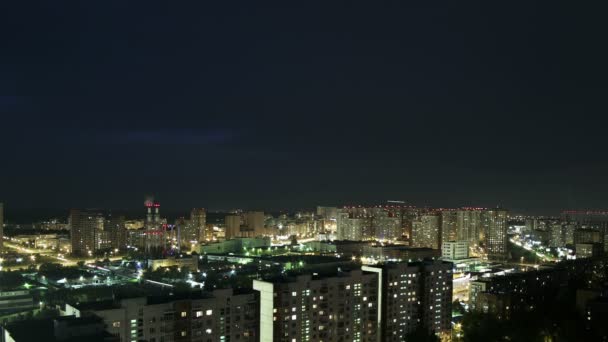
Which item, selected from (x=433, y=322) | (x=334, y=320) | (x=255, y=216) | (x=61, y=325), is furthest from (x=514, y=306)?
(x=255, y=216)

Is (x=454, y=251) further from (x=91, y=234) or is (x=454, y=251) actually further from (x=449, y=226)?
(x=91, y=234)

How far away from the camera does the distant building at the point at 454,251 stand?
64.4ft

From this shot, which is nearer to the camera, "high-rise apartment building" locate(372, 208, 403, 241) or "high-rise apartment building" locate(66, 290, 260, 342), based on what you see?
"high-rise apartment building" locate(66, 290, 260, 342)

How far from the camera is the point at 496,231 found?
904 inches

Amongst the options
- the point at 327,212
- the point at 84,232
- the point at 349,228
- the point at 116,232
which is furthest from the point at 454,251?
the point at 327,212

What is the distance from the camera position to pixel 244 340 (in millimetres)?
6566

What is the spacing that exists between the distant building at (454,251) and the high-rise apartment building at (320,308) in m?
12.4

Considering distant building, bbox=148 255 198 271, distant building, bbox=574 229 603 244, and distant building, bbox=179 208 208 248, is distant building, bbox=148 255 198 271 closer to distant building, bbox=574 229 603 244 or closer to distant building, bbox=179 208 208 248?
distant building, bbox=179 208 208 248

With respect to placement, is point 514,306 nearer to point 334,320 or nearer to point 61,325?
point 334,320

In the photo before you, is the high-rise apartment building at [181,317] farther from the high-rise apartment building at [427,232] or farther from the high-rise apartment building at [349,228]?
the high-rise apartment building at [349,228]

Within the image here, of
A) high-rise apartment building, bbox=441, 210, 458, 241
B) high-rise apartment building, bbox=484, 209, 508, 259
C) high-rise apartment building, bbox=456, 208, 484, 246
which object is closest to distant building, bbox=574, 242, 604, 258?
high-rise apartment building, bbox=484, 209, 508, 259

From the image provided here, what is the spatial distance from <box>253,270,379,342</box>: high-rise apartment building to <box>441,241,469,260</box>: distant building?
12436 millimetres

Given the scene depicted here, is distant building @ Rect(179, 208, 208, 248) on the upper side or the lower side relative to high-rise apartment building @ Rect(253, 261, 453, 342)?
lower

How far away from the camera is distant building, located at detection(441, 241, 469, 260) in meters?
19.6
